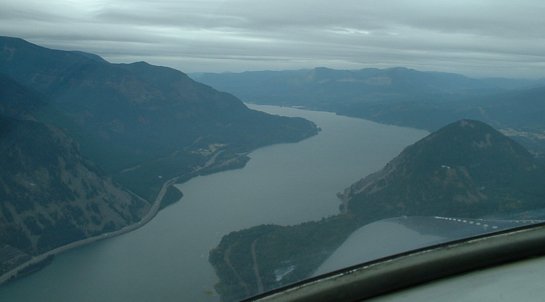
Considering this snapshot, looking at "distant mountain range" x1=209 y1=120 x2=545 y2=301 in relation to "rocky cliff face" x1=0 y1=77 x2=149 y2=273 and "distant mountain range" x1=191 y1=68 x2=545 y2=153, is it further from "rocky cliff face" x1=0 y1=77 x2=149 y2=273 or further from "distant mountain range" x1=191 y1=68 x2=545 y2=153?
"rocky cliff face" x1=0 y1=77 x2=149 y2=273

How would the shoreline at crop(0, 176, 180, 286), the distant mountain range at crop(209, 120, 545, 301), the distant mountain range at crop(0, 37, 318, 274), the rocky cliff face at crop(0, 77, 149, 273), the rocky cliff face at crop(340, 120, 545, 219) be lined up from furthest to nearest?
the distant mountain range at crop(0, 37, 318, 274)
the rocky cliff face at crop(0, 77, 149, 273)
the shoreline at crop(0, 176, 180, 286)
the rocky cliff face at crop(340, 120, 545, 219)
the distant mountain range at crop(209, 120, 545, 301)

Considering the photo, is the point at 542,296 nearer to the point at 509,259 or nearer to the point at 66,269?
the point at 509,259

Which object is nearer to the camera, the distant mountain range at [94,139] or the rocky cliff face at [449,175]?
the rocky cliff face at [449,175]

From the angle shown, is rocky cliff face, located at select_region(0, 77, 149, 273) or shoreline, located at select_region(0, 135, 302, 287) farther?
rocky cliff face, located at select_region(0, 77, 149, 273)

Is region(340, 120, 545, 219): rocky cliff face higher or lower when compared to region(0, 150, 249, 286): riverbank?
higher

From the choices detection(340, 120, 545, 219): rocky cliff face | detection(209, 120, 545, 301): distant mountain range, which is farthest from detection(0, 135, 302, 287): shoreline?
detection(340, 120, 545, 219): rocky cliff face

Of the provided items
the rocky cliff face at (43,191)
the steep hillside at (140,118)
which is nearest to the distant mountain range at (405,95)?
the steep hillside at (140,118)

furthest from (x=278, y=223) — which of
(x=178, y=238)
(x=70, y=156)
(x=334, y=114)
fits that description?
(x=334, y=114)

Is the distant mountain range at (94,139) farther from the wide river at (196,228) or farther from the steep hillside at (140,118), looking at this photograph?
the wide river at (196,228)
